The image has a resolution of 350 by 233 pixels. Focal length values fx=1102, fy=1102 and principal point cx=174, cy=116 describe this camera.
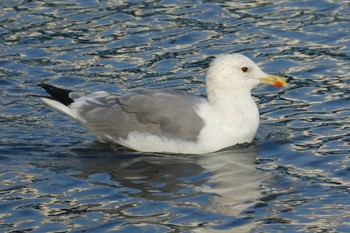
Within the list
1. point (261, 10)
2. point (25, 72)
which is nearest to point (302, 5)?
point (261, 10)

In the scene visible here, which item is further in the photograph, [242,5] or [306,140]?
[242,5]

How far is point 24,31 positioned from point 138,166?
5097mm

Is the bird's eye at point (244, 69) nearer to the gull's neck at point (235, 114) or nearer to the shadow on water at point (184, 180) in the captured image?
the gull's neck at point (235, 114)

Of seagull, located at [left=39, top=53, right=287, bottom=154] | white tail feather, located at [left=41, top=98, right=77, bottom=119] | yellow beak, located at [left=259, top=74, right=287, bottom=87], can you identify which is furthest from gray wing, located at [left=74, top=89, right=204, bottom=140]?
yellow beak, located at [left=259, top=74, right=287, bottom=87]

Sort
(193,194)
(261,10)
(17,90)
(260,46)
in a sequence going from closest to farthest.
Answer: (193,194) → (17,90) → (260,46) → (261,10)

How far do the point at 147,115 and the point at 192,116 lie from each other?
1.62 feet

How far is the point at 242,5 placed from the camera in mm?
16688

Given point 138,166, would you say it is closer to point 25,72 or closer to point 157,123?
point 157,123

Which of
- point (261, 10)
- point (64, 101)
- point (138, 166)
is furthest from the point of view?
point (261, 10)

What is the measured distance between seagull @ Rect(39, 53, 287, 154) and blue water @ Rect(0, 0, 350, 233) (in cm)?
15

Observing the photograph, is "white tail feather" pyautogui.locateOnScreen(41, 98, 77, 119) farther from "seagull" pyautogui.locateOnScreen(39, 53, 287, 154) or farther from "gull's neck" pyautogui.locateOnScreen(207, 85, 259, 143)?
"gull's neck" pyautogui.locateOnScreen(207, 85, 259, 143)

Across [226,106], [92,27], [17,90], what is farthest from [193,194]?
[92,27]

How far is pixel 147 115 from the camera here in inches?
465

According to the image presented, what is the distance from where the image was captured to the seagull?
1169 centimetres
